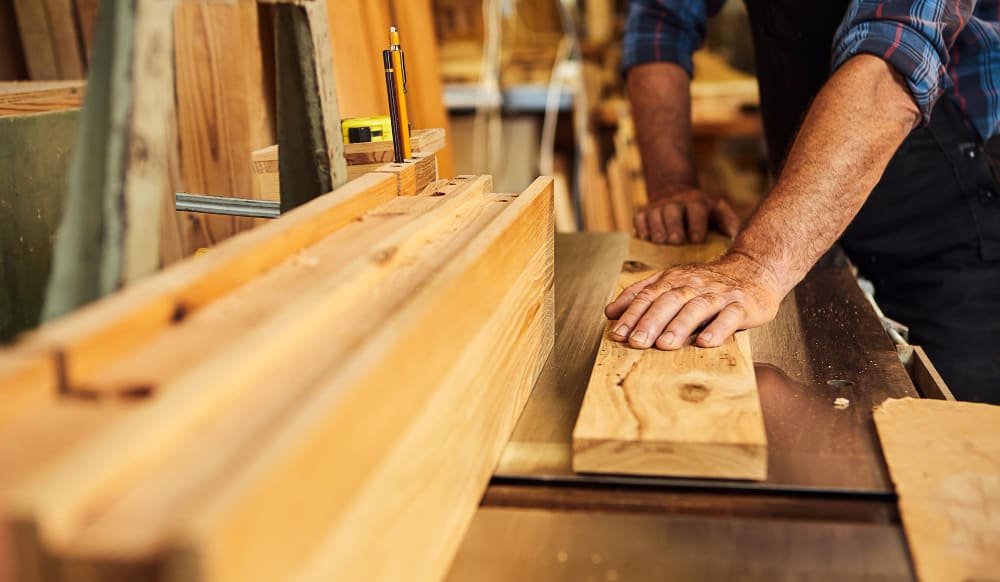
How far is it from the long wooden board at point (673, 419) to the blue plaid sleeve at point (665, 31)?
137cm

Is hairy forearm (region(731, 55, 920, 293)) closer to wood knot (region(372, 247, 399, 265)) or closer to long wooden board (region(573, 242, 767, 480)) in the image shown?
long wooden board (region(573, 242, 767, 480))

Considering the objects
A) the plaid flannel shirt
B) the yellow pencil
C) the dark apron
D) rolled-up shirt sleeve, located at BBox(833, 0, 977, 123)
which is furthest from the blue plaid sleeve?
the yellow pencil

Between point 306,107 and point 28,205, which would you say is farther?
point 28,205

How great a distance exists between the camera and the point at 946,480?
0.90 m

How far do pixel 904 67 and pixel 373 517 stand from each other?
1301 millimetres

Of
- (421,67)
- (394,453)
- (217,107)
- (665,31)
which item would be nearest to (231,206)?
(394,453)

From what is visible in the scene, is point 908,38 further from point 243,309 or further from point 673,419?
point 243,309

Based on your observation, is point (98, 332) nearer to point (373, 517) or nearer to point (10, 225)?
point (373, 517)

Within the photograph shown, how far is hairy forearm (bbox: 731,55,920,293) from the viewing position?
1.42 metres

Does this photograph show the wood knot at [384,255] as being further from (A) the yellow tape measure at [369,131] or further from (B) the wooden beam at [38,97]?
(B) the wooden beam at [38,97]

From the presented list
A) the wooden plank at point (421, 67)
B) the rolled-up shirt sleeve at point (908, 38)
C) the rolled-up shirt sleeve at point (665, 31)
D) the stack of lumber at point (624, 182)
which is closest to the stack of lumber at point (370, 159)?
the rolled-up shirt sleeve at point (908, 38)

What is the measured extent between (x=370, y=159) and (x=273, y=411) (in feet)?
2.70

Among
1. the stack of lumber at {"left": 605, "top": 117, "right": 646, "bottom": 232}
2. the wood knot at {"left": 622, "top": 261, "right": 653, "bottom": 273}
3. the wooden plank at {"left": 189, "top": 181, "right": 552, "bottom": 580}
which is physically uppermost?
the wooden plank at {"left": 189, "top": 181, "right": 552, "bottom": 580}

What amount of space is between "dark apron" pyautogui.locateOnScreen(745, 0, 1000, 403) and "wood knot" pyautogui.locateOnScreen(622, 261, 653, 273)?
569 millimetres
